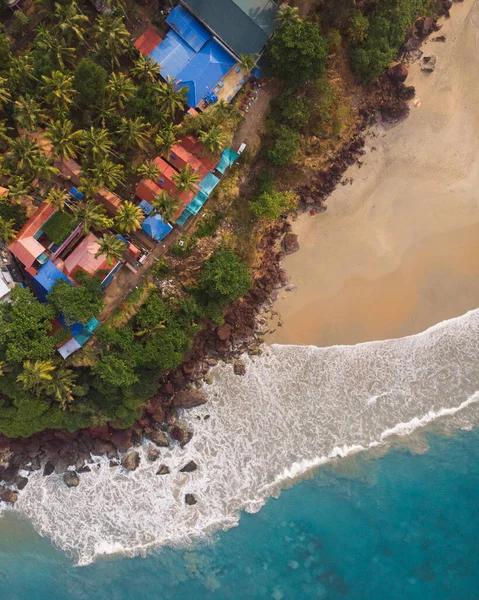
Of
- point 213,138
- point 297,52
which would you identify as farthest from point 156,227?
point 297,52

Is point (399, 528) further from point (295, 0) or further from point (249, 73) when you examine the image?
point (295, 0)

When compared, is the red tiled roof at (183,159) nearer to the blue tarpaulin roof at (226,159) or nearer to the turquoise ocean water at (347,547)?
the blue tarpaulin roof at (226,159)

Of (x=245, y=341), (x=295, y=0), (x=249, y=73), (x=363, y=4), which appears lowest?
(x=245, y=341)

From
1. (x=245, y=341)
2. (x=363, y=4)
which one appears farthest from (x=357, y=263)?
(x=363, y=4)

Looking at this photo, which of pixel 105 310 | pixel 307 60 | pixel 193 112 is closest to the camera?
pixel 307 60

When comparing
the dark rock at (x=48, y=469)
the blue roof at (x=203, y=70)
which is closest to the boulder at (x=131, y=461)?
the dark rock at (x=48, y=469)

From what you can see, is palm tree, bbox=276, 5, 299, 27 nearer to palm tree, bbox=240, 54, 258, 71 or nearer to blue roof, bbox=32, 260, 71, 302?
palm tree, bbox=240, 54, 258, 71
